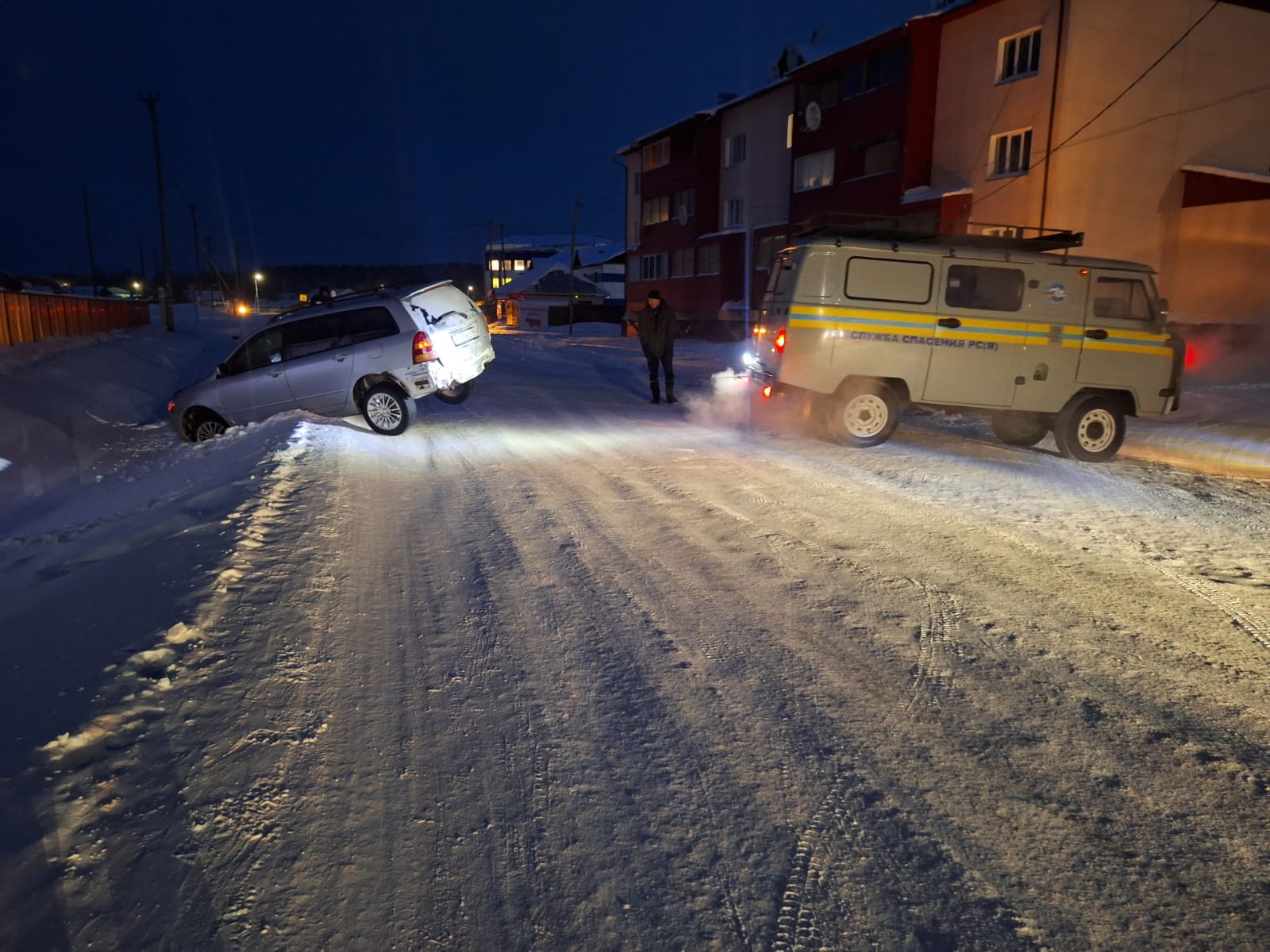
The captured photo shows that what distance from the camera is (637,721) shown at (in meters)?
3.70

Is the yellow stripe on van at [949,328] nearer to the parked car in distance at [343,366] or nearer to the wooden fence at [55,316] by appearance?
the parked car in distance at [343,366]

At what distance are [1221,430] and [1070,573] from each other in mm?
9221

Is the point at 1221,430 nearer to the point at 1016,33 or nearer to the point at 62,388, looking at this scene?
the point at 1016,33

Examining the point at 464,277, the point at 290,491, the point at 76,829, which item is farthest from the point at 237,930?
the point at 464,277

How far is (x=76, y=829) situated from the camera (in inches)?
113

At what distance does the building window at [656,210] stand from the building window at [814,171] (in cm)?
1161

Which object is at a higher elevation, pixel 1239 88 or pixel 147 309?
pixel 1239 88

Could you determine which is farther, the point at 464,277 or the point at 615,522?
the point at 464,277

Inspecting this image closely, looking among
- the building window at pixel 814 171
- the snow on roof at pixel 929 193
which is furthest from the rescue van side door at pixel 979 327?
the building window at pixel 814 171

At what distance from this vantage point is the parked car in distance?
424 inches

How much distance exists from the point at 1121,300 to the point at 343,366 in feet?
32.6

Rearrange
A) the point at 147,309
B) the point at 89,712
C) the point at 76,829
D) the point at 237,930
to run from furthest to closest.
→ 1. the point at 147,309
2. the point at 89,712
3. the point at 76,829
4. the point at 237,930

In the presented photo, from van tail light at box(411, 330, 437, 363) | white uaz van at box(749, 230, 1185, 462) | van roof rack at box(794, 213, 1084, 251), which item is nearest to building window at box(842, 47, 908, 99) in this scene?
van roof rack at box(794, 213, 1084, 251)

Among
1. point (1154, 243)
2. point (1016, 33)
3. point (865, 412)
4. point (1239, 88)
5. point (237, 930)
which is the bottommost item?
point (237, 930)
